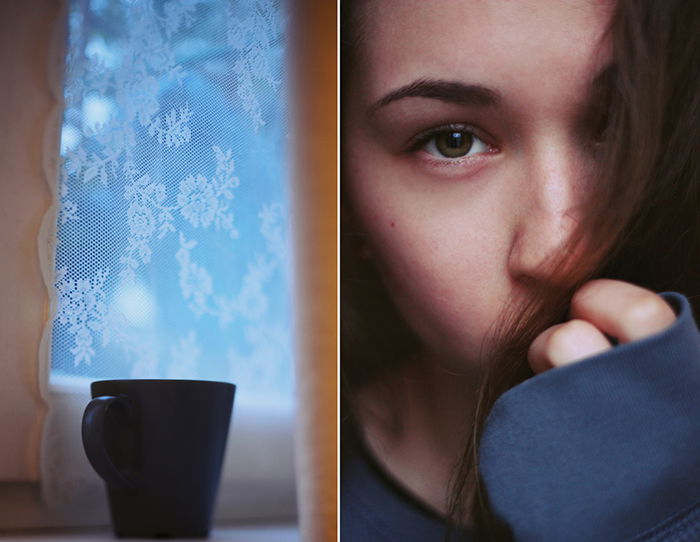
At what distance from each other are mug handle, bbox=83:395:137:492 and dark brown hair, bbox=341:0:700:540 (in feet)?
0.89

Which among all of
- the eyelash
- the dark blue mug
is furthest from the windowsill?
the eyelash

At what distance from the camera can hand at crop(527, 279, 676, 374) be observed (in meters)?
0.55

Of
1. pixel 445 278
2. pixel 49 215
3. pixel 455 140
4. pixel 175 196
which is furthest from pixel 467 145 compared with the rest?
pixel 49 215

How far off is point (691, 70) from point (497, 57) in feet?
0.55

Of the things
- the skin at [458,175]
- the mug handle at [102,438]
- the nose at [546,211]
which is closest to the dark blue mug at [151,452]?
the mug handle at [102,438]

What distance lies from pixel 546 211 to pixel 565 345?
121 mm

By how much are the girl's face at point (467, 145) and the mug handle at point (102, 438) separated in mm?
261

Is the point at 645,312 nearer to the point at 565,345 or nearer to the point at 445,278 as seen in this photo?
the point at 565,345

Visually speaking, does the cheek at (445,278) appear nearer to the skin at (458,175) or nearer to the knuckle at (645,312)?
the skin at (458,175)

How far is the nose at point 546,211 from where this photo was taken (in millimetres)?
604

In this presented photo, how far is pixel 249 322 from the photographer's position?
0.67 metres

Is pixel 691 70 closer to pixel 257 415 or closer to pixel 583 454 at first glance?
pixel 583 454

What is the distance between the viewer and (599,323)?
0.56 m

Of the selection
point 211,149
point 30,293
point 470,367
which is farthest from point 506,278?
point 30,293
